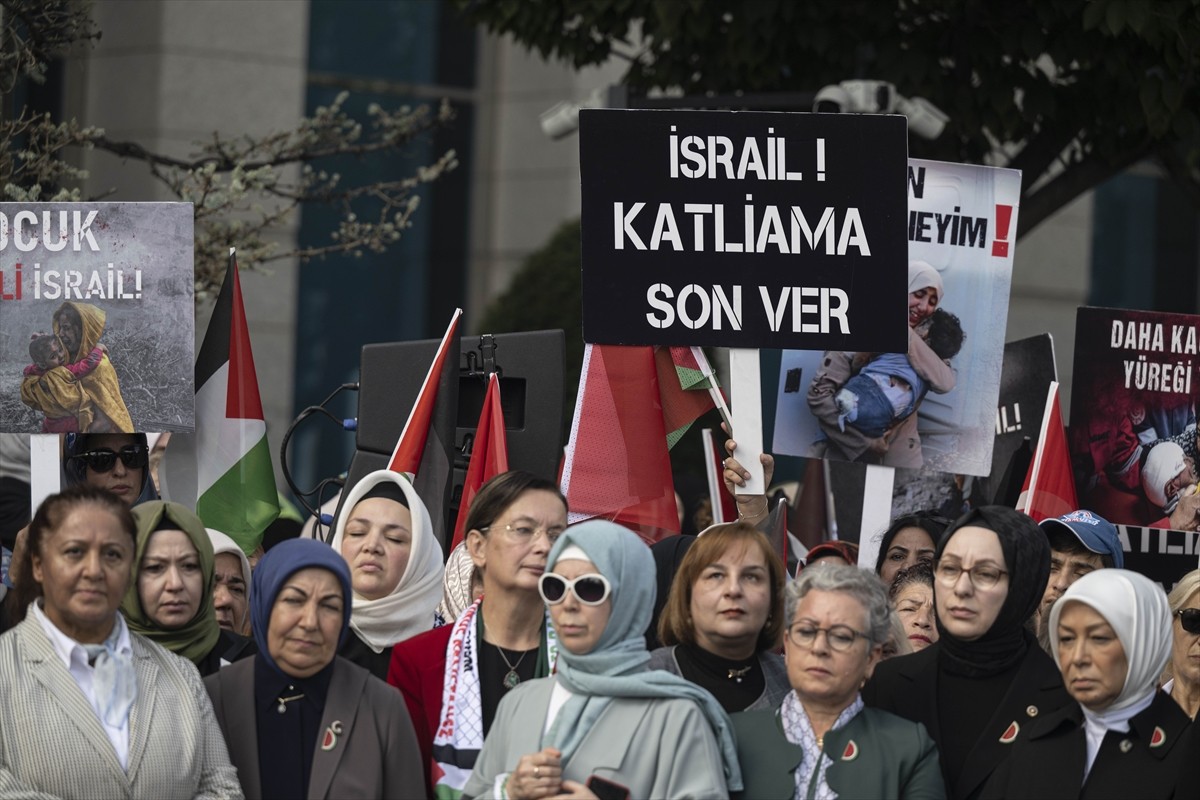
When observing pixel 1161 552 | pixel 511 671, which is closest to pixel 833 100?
pixel 1161 552

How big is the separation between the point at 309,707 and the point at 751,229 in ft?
7.82

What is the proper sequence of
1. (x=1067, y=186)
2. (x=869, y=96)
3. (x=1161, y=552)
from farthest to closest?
(x=1067, y=186)
(x=869, y=96)
(x=1161, y=552)

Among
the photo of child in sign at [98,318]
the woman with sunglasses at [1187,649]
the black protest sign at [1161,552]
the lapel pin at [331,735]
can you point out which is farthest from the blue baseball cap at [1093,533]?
the photo of child in sign at [98,318]

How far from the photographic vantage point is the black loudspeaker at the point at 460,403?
7.38 m

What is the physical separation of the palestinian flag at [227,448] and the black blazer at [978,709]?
2636 mm

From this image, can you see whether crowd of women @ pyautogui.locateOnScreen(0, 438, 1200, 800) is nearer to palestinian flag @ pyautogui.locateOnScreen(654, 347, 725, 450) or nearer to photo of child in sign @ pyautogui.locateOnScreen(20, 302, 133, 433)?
photo of child in sign @ pyautogui.locateOnScreen(20, 302, 133, 433)

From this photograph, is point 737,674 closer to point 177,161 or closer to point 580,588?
point 580,588

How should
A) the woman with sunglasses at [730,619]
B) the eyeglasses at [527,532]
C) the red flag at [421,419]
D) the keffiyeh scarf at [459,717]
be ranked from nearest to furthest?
1. the keffiyeh scarf at [459,717]
2. the woman with sunglasses at [730,619]
3. the eyeglasses at [527,532]
4. the red flag at [421,419]

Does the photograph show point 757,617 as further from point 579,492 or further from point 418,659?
point 579,492

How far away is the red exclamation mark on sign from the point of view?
7.70 metres

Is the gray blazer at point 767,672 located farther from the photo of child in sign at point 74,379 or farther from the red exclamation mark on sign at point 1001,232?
the red exclamation mark on sign at point 1001,232

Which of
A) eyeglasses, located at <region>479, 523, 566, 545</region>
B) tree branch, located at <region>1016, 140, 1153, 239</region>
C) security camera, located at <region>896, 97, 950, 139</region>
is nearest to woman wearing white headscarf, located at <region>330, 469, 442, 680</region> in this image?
eyeglasses, located at <region>479, 523, 566, 545</region>

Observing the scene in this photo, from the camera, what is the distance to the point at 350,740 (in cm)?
493

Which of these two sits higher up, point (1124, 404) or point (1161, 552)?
point (1124, 404)
